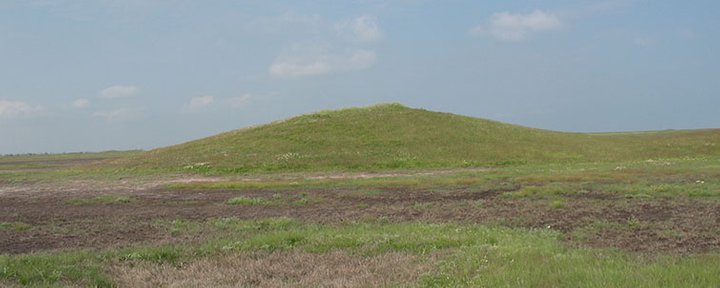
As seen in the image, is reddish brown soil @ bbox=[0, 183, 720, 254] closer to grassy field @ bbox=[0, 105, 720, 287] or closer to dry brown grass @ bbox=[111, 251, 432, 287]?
grassy field @ bbox=[0, 105, 720, 287]

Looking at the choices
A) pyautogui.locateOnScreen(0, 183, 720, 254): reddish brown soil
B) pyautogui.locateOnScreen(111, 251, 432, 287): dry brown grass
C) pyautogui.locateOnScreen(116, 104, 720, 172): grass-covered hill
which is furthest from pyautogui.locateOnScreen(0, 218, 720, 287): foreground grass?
pyautogui.locateOnScreen(116, 104, 720, 172): grass-covered hill

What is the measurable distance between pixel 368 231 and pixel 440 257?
4.55 m

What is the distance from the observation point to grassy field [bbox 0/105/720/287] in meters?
11.2

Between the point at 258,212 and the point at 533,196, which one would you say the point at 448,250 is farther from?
the point at 533,196

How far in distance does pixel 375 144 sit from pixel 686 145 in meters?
31.5

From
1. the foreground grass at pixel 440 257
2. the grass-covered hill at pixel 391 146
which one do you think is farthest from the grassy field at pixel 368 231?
the grass-covered hill at pixel 391 146

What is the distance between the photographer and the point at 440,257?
12734 millimetres

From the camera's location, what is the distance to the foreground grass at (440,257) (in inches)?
388

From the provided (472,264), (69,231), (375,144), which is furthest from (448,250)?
(375,144)

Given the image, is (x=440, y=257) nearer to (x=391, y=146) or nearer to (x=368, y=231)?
(x=368, y=231)

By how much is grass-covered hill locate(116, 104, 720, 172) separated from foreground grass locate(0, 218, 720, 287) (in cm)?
3592

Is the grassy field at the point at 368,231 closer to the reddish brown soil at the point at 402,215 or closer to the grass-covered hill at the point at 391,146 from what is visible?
the reddish brown soil at the point at 402,215

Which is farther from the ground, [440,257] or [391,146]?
[391,146]

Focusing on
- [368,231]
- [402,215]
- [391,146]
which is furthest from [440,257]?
[391,146]
